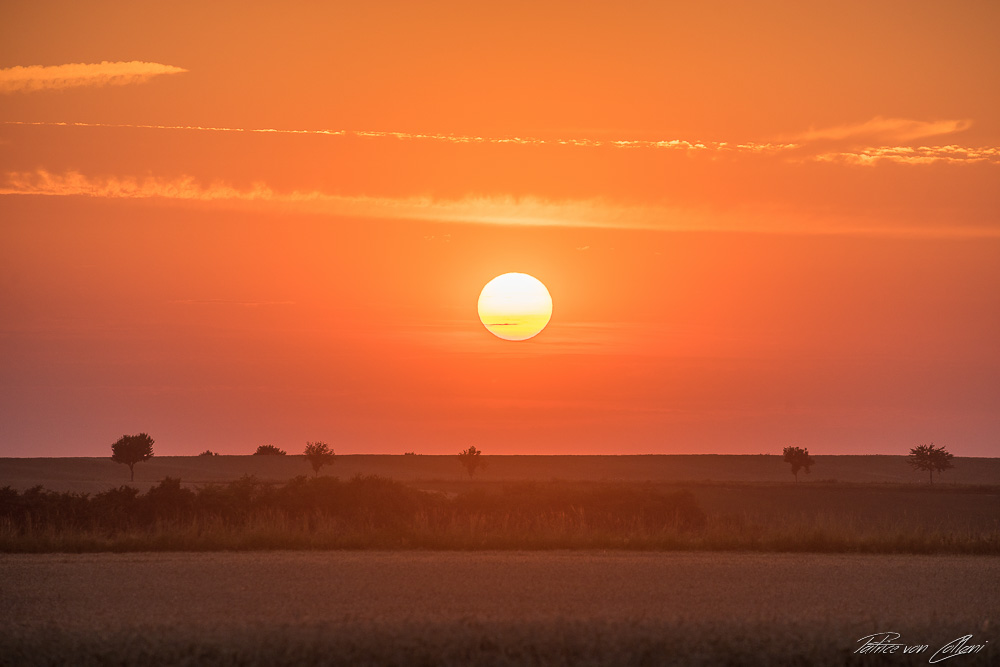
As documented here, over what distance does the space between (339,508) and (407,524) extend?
16.3 ft

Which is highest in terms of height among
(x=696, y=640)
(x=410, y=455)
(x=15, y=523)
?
(x=410, y=455)

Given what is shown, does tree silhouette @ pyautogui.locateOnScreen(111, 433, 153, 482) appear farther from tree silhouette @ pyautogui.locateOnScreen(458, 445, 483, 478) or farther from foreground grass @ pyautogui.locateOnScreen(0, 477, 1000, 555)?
foreground grass @ pyautogui.locateOnScreen(0, 477, 1000, 555)

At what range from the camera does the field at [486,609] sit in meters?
11.5

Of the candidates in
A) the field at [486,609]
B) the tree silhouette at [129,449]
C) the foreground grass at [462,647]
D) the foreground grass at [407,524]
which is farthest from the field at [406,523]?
the tree silhouette at [129,449]

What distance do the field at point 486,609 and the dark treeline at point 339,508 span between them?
5486 millimetres

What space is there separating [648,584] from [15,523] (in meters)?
16.1

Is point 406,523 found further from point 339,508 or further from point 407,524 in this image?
point 339,508

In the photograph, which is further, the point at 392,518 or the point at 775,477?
the point at 775,477

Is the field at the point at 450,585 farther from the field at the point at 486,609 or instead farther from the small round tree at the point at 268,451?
the small round tree at the point at 268,451

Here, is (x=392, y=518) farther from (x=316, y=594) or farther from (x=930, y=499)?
(x=930, y=499)

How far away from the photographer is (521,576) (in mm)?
15602

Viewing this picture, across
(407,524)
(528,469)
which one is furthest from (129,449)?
(407,524)

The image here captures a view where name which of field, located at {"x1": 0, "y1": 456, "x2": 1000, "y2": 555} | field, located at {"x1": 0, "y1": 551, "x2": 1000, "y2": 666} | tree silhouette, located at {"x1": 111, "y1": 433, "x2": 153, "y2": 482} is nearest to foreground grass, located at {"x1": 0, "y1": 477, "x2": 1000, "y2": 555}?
field, located at {"x1": 0, "y1": 456, "x2": 1000, "y2": 555}

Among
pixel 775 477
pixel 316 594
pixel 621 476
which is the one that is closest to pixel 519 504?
pixel 316 594
